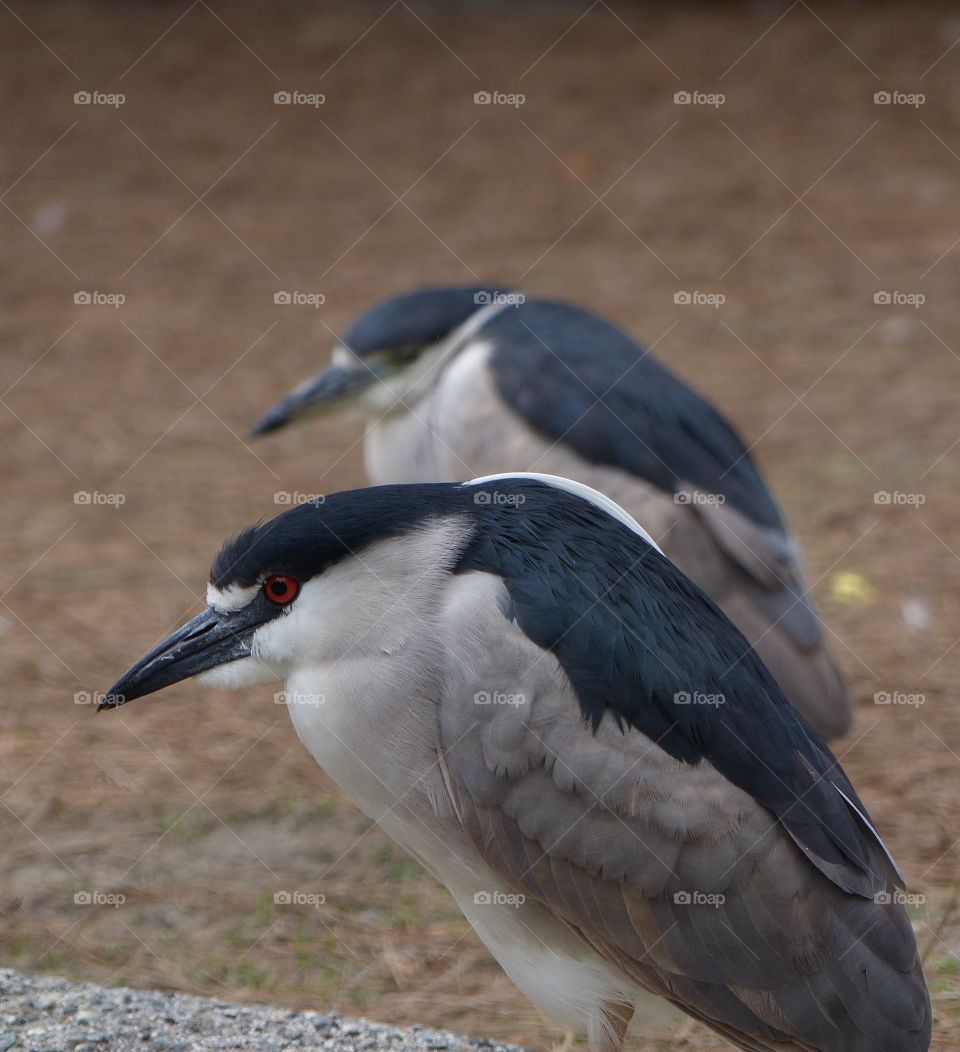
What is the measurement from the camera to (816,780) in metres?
3.27

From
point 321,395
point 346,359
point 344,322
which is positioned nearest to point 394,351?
point 346,359

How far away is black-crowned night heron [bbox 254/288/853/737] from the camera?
4.72m

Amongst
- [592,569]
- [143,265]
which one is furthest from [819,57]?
[592,569]

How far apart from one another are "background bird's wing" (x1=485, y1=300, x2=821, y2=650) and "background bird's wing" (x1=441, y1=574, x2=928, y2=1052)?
1.59 metres

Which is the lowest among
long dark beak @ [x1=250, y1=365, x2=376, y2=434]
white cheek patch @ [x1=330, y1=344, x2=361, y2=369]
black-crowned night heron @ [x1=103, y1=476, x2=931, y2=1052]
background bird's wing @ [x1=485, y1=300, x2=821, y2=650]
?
long dark beak @ [x1=250, y1=365, x2=376, y2=434]

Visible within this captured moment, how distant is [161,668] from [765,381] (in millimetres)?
5851

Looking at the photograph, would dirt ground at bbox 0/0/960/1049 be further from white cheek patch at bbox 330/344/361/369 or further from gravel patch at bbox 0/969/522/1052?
white cheek patch at bbox 330/344/361/369

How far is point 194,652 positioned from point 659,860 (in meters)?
1.11

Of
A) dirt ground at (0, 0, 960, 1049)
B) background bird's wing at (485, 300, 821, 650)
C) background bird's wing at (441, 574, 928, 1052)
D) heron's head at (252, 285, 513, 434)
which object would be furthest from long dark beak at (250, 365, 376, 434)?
background bird's wing at (441, 574, 928, 1052)

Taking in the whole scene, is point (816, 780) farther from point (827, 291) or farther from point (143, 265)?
point (143, 265)

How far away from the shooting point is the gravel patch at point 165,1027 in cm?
331

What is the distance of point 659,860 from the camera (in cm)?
314

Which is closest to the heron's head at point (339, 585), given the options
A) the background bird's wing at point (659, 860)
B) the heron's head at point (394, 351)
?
the background bird's wing at point (659, 860)

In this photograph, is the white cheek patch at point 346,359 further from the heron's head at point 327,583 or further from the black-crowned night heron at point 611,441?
the heron's head at point 327,583
